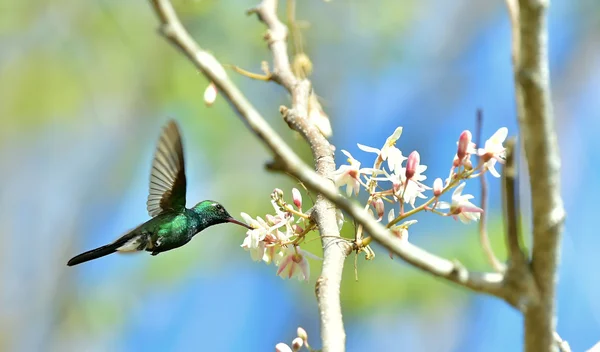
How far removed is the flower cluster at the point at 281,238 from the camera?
1921mm

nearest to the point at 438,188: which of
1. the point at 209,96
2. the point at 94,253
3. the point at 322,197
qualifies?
the point at 322,197

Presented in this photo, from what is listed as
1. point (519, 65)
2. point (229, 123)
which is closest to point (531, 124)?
point (519, 65)

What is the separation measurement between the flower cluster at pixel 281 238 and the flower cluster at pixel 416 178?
0.18 metres

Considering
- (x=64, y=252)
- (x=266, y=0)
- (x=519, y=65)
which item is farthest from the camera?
(x=64, y=252)

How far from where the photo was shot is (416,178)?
6.15 ft

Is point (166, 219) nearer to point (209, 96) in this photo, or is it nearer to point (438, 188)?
point (209, 96)

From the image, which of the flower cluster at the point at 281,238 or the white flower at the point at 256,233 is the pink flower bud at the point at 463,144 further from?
the white flower at the point at 256,233

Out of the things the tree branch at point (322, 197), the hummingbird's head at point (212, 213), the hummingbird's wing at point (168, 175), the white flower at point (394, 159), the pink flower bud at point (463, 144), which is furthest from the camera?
the hummingbird's head at point (212, 213)

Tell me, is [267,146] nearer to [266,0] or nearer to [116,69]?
[266,0]

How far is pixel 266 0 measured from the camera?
91.4 inches

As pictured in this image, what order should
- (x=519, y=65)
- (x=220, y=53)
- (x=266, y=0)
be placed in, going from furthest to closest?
(x=220, y=53) < (x=266, y=0) < (x=519, y=65)

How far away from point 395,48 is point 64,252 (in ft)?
14.2

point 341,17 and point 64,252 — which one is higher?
point 341,17

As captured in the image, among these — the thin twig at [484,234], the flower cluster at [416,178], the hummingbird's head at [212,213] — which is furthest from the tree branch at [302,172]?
the hummingbird's head at [212,213]
